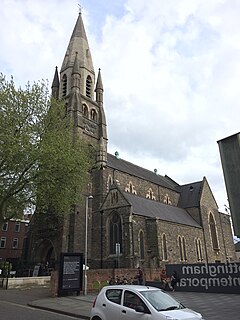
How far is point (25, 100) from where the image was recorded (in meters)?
20.4

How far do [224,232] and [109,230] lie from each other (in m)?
26.4

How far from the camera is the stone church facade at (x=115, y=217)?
30.2m

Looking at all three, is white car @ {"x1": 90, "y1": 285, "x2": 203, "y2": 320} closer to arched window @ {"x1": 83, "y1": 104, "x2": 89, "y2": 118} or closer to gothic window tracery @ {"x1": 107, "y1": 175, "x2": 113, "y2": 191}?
gothic window tracery @ {"x1": 107, "y1": 175, "x2": 113, "y2": 191}

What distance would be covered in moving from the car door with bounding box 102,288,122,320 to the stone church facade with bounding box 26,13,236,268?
43.0 feet

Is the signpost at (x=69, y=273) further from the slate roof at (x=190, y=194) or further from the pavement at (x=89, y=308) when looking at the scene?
the slate roof at (x=190, y=194)

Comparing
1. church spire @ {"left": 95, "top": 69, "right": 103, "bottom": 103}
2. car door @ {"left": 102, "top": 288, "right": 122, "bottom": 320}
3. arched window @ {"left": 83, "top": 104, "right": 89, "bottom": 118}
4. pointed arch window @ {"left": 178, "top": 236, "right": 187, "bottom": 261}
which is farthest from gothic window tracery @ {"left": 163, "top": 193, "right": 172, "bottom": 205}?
car door @ {"left": 102, "top": 288, "right": 122, "bottom": 320}

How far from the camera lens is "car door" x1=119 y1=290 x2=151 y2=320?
681 cm

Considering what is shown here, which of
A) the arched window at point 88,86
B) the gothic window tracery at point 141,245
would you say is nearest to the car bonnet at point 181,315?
the gothic window tracery at point 141,245

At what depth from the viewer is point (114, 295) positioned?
7.98 m

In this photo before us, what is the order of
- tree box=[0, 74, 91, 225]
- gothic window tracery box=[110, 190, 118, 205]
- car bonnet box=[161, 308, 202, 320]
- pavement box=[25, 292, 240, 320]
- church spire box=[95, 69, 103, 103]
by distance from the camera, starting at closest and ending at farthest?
→ car bonnet box=[161, 308, 202, 320], pavement box=[25, 292, 240, 320], tree box=[0, 74, 91, 225], gothic window tracery box=[110, 190, 118, 205], church spire box=[95, 69, 103, 103]

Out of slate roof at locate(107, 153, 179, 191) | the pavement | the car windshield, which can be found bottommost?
the pavement

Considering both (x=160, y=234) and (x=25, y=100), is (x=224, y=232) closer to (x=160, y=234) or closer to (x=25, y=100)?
(x=160, y=234)

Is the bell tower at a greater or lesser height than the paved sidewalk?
greater

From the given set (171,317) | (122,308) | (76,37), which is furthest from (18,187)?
(76,37)
